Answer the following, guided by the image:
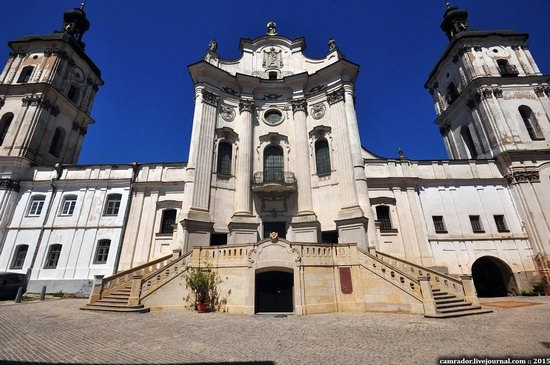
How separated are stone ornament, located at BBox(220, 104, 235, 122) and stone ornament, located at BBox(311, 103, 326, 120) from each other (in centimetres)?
748

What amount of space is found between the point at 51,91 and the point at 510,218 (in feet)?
150

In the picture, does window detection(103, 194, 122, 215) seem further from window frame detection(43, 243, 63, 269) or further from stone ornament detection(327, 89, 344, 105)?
stone ornament detection(327, 89, 344, 105)

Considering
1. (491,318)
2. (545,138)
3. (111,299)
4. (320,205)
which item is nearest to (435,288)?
(491,318)

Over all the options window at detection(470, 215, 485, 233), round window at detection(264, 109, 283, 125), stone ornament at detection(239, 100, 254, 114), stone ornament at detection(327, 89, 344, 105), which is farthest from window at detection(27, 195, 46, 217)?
window at detection(470, 215, 485, 233)

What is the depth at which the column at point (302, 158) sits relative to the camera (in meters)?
20.2

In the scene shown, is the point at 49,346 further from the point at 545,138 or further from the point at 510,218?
the point at 545,138

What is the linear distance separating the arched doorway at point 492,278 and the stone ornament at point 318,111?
1776 centimetres

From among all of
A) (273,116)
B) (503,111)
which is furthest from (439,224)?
(273,116)

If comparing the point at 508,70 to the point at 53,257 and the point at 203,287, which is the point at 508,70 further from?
the point at 53,257

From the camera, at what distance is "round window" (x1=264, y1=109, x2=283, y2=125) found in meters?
24.2

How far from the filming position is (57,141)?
2853 cm

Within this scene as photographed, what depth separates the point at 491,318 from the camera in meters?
10.2

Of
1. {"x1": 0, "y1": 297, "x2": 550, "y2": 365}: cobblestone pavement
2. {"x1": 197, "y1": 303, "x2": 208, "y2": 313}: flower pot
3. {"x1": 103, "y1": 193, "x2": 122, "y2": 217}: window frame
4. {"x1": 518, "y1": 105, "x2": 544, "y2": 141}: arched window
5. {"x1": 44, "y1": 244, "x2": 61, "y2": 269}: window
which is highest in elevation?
{"x1": 518, "y1": 105, "x2": 544, "y2": 141}: arched window

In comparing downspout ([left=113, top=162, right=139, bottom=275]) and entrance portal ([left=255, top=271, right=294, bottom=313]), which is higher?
downspout ([left=113, top=162, right=139, bottom=275])
